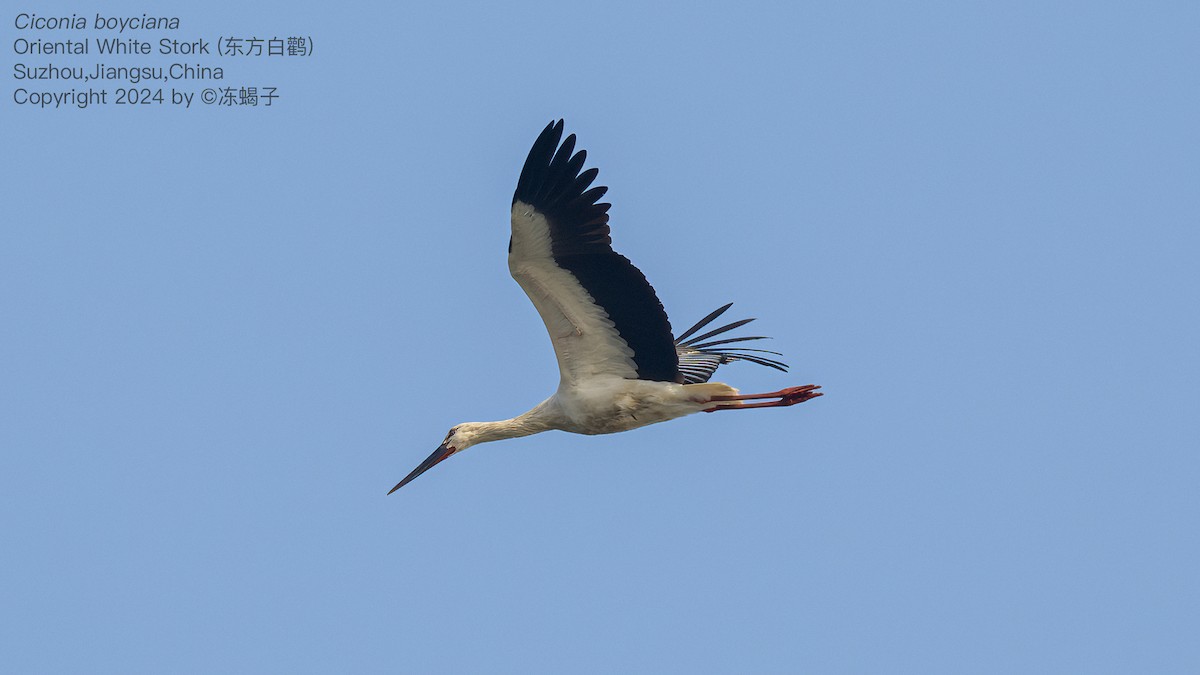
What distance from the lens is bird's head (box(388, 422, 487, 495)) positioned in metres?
14.0

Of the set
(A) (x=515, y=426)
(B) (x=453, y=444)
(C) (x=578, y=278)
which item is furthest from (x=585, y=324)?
(B) (x=453, y=444)

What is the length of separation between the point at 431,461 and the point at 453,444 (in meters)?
0.26

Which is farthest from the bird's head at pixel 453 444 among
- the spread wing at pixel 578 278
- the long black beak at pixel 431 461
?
the spread wing at pixel 578 278

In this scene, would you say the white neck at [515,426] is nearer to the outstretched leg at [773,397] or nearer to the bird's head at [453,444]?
the bird's head at [453,444]

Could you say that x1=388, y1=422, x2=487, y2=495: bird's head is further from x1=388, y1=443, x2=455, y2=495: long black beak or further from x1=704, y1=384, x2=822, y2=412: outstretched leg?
x1=704, y1=384, x2=822, y2=412: outstretched leg

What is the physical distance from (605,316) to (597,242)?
82 cm

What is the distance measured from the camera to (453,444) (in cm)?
1411

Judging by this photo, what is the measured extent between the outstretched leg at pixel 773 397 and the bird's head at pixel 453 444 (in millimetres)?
2089

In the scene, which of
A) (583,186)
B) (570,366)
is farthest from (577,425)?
(583,186)

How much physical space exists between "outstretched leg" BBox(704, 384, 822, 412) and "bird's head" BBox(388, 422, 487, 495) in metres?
2.09

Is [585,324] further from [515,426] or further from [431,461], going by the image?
[431,461]

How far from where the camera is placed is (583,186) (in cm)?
1192

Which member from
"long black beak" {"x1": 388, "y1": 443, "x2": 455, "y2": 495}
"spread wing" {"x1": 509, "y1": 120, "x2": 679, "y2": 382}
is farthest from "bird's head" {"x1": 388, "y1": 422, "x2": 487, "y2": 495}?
"spread wing" {"x1": 509, "y1": 120, "x2": 679, "y2": 382}

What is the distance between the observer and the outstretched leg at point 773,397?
13109mm
